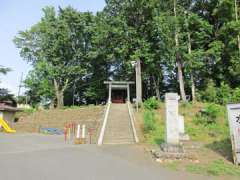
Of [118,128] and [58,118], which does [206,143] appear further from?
[58,118]

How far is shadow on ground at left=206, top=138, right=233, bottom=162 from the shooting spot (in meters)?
10.3

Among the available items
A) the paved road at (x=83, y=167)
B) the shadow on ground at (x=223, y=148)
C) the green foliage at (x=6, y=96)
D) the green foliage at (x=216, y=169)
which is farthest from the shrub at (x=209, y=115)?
the green foliage at (x=6, y=96)

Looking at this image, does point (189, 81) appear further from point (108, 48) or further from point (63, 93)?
point (63, 93)

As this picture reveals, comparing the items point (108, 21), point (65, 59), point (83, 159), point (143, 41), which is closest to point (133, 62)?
point (143, 41)

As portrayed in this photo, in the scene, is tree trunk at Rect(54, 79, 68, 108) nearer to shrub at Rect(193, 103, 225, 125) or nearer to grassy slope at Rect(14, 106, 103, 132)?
grassy slope at Rect(14, 106, 103, 132)

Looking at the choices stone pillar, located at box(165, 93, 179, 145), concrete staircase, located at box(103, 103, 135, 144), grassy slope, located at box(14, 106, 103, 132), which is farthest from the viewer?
grassy slope, located at box(14, 106, 103, 132)

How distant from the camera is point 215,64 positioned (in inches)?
1159

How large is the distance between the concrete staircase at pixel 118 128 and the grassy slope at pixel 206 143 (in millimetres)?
1129

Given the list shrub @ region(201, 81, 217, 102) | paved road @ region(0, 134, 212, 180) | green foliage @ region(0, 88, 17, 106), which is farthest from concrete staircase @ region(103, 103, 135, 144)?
green foliage @ region(0, 88, 17, 106)

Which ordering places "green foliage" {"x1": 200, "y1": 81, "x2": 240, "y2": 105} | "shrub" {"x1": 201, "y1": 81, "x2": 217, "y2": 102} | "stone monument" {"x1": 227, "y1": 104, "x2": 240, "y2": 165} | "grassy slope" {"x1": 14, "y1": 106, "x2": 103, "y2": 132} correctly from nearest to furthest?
"stone monument" {"x1": 227, "y1": 104, "x2": 240, "y2": 165}, "grassy slope" {"x1": 14, "y1": 106, "x2": 103, "y2": 132}, "green foliage" {"x1": 200, "y1": 81, "x2": 240, "y2": 105}, "shrub" {"x1": 201, "y1": 81, "x2": 217, "y2": 102}

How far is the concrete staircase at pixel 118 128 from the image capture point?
50.0 ft

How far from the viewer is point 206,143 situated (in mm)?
12891

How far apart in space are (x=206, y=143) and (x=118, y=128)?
6257 millimetres

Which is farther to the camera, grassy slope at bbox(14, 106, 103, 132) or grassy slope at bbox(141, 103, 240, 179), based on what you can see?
grassy slope at bbox(14, 106, 103, 132)
